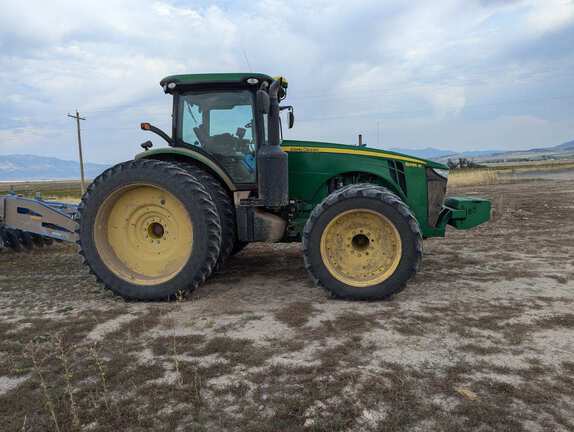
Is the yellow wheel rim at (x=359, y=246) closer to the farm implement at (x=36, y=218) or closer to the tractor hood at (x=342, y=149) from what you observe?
the tractor hood at (x=342, y=149)

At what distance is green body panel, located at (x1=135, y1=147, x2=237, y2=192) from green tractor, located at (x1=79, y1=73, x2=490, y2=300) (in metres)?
0.01

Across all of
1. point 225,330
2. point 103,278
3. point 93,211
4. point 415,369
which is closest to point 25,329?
point 103,278

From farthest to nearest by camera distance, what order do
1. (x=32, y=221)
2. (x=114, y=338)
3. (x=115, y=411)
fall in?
1. (x=32, y=221)
2. (x=114, y=338)
3. (x=115, y=411)

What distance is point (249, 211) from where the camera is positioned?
15.4 feet

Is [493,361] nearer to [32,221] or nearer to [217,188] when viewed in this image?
[217,188]

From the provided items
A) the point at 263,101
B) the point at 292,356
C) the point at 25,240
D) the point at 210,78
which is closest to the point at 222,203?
the point at 263,101

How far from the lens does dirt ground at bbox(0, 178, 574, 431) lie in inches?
91.6

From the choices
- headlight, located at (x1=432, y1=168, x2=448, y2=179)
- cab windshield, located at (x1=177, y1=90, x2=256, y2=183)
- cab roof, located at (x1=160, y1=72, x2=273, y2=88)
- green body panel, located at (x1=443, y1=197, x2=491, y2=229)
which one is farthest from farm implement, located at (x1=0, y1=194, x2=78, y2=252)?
green body panel, located at (x1=443, y1=197, x2=491, y2=229)

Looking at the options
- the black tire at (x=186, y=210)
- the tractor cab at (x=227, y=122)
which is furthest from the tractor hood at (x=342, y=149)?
the black tire at (x=186, y=210)

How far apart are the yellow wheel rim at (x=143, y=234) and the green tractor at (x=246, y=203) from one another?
0.5 inches

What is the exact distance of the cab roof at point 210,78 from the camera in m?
4.68

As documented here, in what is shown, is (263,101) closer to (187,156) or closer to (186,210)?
(187,156)

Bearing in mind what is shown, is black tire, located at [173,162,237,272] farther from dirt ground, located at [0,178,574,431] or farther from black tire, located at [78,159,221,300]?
dirt ground, located at [0,178,574,431]

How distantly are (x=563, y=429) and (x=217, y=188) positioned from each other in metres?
3.69
